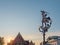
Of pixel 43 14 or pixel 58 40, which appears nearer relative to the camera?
pixel 58 40

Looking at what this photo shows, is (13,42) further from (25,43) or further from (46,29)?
(46,29)

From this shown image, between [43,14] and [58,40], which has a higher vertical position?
[43,14]

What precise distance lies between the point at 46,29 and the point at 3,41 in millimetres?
35851

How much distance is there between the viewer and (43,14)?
198 feet

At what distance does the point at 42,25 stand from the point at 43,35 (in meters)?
2.87

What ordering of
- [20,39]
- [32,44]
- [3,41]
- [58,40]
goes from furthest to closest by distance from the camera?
1. [3,41]
2. [32,44]
3. [20,39]
4. [58,40]

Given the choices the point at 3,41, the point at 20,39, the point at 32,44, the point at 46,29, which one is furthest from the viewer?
the point at 3,41

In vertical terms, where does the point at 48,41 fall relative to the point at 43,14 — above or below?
below

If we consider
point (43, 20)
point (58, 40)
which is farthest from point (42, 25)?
point (58, 40)

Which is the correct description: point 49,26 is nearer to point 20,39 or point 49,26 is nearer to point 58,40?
point 58,40

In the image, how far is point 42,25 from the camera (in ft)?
197

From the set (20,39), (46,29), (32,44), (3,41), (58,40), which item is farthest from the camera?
(3,41)

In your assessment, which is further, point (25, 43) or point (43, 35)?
point (25, 43)

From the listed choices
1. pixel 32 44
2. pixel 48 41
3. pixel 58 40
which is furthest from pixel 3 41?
pixel 58 40
